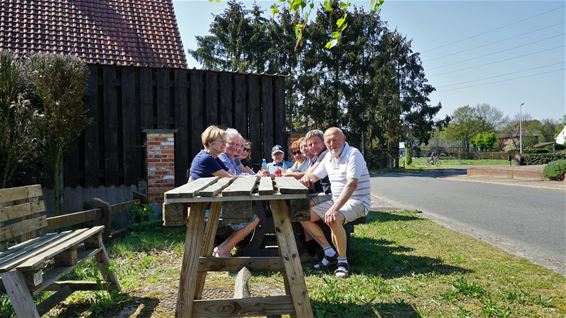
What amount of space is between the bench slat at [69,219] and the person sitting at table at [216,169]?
5.54 feet

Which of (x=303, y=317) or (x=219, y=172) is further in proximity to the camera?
(x=219, y=172)

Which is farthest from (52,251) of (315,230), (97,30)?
(97,30)

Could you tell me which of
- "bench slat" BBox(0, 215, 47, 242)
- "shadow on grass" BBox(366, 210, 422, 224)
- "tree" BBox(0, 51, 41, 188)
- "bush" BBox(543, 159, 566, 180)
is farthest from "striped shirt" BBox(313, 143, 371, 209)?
"bush" BBox(543, 159, 566, 180)

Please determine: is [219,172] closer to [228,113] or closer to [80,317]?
[80,317]

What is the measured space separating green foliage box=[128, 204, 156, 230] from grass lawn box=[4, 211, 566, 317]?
1283mm

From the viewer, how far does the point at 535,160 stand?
1361 inches

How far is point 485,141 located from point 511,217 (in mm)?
64993

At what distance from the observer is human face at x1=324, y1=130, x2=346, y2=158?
15.9 ft

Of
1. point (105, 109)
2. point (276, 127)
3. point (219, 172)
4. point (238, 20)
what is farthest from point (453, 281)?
point (238, 20)

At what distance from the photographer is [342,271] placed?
447 cm

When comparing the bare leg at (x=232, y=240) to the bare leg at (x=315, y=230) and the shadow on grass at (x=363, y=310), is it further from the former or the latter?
the shadow on grass at (x=363, y=310)

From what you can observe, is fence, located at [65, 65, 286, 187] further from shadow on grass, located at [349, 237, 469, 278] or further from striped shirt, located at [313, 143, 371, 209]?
striped shirt, located at [313, 143, 371, 209]

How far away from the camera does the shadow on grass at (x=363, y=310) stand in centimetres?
336

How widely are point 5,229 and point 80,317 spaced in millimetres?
903
